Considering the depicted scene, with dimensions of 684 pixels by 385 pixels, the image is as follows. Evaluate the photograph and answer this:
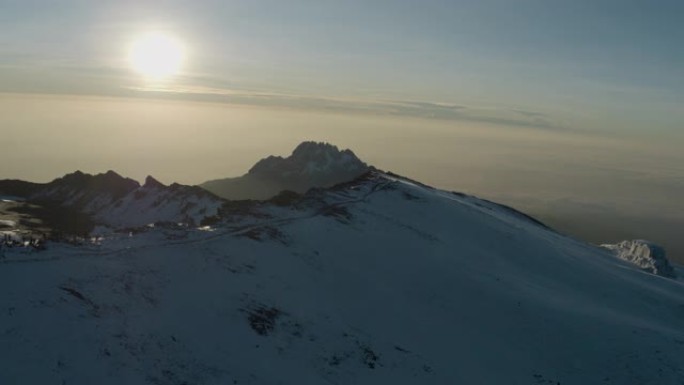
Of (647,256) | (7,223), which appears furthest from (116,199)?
(647,256)

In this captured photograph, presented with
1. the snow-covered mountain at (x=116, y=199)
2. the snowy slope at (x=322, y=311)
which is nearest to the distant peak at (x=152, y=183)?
the snow-covered mountain at (x=116, y=199)

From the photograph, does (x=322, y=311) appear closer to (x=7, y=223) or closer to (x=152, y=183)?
(x=7, y=223)

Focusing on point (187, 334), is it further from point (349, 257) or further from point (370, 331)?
point (349, 257)

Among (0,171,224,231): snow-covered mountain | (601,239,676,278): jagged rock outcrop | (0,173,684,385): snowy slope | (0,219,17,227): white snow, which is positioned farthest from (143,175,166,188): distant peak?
(601,239,676,278): jagged rock outcrop

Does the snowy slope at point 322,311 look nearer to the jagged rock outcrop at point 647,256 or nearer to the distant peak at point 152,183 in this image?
the jagged rock outcrop at point 647,256

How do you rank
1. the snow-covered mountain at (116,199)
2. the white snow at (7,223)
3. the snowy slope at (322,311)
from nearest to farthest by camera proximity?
the snowy slope at (322,311) < the white snow at (7,223) < the snow-covered mountain at (116,199)

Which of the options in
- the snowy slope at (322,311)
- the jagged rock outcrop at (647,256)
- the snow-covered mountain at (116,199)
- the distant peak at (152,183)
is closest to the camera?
the snowy slope at (322,311)
